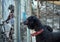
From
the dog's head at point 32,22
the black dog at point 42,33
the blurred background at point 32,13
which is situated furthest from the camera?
the blurred background at point 32,13

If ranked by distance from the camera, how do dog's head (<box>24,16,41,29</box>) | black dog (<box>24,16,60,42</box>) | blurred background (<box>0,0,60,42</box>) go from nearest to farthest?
black dog (<box>24,16,60,42</box>) → dog's head (<box>24,16,41,29</box>) → blurred background (<box>0,0,60,42</box>)

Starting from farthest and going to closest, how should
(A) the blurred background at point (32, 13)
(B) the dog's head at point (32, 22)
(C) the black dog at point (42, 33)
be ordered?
1. (A) the blurred background at point (32, 13)
2. (B) the dog's head at point (32, 22)
3. (C) the black dog at point (42, 33)

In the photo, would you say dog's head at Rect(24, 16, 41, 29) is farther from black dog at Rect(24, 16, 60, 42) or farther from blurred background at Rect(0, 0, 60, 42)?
blurred background at Rect(0, 0, 60, 42)

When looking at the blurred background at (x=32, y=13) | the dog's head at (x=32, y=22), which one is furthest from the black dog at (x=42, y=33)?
the blurred background at (x=32, y=13)

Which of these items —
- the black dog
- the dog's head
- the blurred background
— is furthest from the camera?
the blurred background

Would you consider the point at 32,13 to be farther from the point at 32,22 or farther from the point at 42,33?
the point at 42,33

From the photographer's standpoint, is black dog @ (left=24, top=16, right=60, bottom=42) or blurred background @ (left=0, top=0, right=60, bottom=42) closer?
black dog @ (left=24, top=16, right=60, bottom=42)

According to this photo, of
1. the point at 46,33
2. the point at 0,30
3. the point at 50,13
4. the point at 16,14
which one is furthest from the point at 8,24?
the point at 16,14

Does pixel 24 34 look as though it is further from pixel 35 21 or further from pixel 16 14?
pixel 16 14

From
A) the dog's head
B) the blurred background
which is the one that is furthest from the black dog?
the blurred background

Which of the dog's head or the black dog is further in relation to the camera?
the dog's head

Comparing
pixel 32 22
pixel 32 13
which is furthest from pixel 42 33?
pixel 32 13

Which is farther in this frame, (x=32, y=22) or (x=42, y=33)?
(x=32, y=22)

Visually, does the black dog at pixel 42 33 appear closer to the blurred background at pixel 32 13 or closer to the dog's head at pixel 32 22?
the dog's head at pixel 32 22
